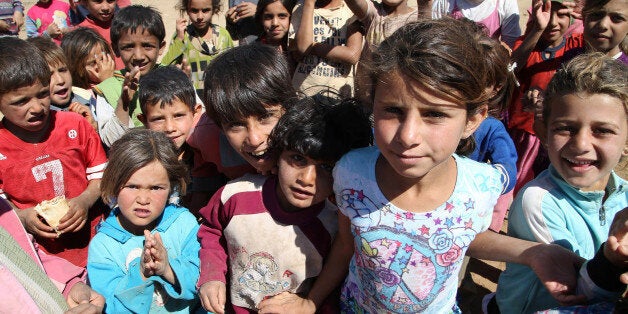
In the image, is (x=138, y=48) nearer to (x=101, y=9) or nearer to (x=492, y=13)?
(x=101, y=9)

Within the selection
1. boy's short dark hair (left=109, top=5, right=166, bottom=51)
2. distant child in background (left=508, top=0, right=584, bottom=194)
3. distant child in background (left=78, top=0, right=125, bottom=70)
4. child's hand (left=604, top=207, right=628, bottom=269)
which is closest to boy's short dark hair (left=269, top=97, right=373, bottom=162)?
child's hand (left=604, top=207, right=628, bottom=269)

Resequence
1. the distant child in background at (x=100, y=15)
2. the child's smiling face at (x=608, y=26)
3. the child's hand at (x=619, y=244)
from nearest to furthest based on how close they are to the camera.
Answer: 1. the child's hand at (x=619, y=244)
2. the child's smiling face at (x=608, y=26)
3. the distant child in background at (x=100, y=15)

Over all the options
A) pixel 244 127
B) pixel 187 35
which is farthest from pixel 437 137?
pixel 187 35

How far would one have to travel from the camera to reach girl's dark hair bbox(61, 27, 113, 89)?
3607 millimetres

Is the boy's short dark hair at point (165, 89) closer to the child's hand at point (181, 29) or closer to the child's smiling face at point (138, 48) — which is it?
the child's smiling face at point (138, 48)

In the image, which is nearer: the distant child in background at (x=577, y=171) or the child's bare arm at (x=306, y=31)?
the distant child in background at (x=577, y=171)

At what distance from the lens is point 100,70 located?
12.0 feet

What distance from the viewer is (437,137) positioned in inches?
56.1

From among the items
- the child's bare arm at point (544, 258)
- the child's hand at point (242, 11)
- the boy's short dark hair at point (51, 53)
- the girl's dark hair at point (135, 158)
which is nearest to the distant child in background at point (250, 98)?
the girl's dark hair at point (135, 158)

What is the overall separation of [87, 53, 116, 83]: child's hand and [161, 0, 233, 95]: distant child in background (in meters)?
0.61

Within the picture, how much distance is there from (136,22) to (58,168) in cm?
156

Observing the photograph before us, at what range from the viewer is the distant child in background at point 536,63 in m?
3.34

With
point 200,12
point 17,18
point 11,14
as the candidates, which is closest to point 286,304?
point 200,12

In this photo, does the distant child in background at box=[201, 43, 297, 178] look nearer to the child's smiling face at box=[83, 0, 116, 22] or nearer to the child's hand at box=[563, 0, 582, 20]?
the child's hand at box=[563, 0, 582, 20]
